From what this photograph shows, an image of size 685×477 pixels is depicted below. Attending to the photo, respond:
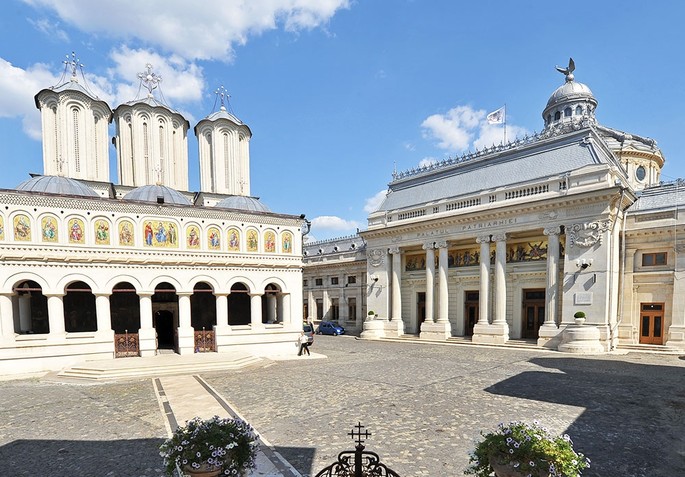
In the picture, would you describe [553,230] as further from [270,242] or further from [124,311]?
[124,311]

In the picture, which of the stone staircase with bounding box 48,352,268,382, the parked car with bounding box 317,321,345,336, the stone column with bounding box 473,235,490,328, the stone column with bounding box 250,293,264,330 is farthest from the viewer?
the parked car with bounding box 317,321,345,336

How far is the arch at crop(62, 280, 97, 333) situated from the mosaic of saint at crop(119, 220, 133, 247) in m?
4.17

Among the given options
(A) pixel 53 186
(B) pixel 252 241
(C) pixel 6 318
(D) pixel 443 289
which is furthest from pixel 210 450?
(D) pixel 443 289

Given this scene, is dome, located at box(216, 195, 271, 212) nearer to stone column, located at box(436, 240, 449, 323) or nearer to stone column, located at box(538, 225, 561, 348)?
stone column, located at box(436, 240, 449, 323)

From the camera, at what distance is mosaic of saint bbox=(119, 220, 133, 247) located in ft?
59.6

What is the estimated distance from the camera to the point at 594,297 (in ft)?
69.9

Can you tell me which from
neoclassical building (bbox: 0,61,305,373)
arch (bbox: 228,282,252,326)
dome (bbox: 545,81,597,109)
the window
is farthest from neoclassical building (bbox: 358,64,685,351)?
neoclassical building (bbox: 0,61,305,373)

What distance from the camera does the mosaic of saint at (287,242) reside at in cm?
2244

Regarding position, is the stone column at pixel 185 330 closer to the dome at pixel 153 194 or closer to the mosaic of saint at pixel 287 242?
the mosaic of saint at pixel 287 242

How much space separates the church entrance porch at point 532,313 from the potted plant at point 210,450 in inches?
1022

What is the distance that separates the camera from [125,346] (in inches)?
715

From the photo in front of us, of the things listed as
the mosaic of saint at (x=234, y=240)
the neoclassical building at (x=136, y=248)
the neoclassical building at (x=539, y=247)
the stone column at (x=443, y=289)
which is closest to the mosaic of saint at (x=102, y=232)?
the neoclassical building at (x=136, y=248)

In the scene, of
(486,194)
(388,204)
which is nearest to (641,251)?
(486,194)

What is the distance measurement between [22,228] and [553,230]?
98.5ft
